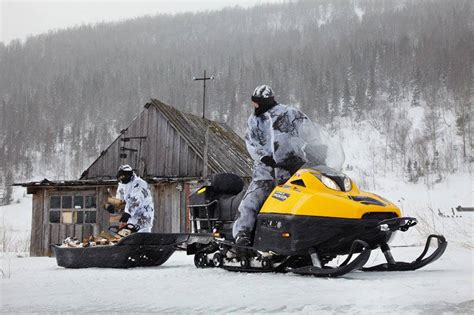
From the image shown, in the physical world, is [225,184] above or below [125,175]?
below

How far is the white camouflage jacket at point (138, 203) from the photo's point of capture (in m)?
8.13

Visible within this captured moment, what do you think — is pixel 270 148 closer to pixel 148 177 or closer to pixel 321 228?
pixel 321 228

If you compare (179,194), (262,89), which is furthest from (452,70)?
(262,89)

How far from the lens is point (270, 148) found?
573 centimetres

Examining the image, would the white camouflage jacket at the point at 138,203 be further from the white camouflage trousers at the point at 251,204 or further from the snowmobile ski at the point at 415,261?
the snowmobile ski at the point at 415,261

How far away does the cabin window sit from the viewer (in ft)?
61.1

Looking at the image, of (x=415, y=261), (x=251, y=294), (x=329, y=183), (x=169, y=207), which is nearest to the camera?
(x=251, y=294)

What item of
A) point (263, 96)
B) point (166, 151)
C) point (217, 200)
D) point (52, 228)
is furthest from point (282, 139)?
A: point (52, 228)

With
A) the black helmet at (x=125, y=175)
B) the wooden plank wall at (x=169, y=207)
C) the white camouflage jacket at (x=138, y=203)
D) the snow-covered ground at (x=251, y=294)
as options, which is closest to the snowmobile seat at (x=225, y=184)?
the snow-covered ground at (x=251, y=294)

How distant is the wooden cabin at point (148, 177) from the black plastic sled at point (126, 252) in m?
10.6

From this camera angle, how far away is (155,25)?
13075cm

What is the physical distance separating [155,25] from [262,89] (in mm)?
130239

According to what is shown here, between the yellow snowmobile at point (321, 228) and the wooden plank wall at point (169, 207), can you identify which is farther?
the wooden plank wall at point (169, 207)

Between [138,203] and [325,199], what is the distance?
4.12 meters
